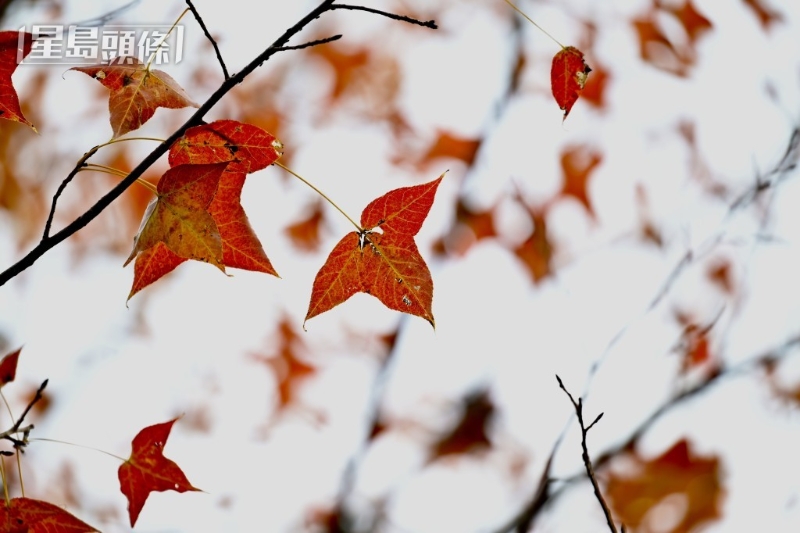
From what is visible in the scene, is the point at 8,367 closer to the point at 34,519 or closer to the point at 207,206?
the point at 34,519

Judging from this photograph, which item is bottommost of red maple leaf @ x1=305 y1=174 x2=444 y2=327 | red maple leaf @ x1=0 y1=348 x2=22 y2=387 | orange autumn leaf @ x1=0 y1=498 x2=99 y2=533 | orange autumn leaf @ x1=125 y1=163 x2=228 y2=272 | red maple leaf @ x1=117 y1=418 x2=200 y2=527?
orange autumn leaf @ x1=0 y1=498 x2=99 y2=533

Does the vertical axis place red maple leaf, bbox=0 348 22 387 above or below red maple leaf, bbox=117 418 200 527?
above

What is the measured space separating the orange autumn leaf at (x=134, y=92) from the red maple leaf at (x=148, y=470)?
0.41 metres

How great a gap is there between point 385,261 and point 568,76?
387mm

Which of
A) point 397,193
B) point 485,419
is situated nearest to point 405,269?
point 397,193

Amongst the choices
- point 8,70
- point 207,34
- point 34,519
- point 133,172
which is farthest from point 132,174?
point 34,519

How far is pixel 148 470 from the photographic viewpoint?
0.97 metres

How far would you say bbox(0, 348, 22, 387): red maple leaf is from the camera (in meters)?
0.90

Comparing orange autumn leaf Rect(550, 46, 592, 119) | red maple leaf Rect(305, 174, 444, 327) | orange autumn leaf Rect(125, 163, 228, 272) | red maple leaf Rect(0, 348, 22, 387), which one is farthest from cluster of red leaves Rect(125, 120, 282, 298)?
orange autumn leaf Rect(550, 46, 592, 119)

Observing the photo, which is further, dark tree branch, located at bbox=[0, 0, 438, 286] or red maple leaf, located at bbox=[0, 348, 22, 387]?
red maple leaf, located at bbox=[0, 348, 22, 387]

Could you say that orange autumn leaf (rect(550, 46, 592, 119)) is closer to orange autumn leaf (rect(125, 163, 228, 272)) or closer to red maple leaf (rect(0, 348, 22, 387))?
orange autumn leaf (rect(125, 163, 228, 272))

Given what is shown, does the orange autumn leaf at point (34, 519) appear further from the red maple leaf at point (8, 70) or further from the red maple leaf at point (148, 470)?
the red maple leaf at point (8, 70)

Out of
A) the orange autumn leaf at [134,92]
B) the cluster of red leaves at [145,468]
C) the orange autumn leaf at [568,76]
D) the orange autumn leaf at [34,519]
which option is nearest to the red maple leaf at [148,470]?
the cluster of red leaves at [145,468]

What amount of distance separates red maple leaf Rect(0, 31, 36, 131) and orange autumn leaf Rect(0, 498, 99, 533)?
0.47 m
